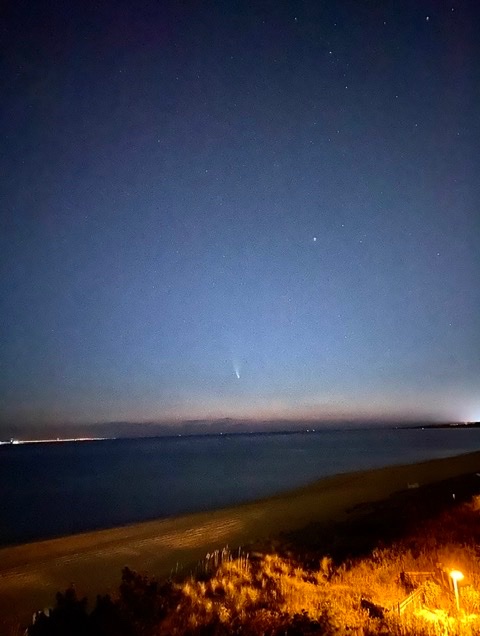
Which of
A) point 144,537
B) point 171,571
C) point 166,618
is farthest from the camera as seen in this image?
point 144,537

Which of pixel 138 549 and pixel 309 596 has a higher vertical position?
pixel 309 596

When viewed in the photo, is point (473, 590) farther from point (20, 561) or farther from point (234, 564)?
point (20, 561)

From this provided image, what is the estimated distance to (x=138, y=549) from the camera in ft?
57.7

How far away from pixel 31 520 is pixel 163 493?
12539 mm

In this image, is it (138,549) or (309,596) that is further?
(138,549)

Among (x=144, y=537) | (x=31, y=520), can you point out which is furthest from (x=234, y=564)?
(x=31, y=520)

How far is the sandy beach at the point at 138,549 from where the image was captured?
517 inches

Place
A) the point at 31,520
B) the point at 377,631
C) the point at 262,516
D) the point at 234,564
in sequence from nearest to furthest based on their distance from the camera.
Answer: the point at 377,631, the point at 234,564, the point at 262,516, the point at 31,520

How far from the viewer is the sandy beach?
13125 mm

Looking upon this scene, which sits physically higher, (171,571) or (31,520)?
(171,571)

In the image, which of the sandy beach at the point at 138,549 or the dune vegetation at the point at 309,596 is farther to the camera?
the sandy beach at the point at 138,549

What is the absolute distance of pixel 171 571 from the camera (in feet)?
46.0

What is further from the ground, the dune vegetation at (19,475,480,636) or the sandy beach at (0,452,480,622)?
the dune vegetation at (19,475,480,636)

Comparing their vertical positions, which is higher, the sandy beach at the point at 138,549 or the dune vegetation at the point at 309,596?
the dune vegetation at the point at 309,596
